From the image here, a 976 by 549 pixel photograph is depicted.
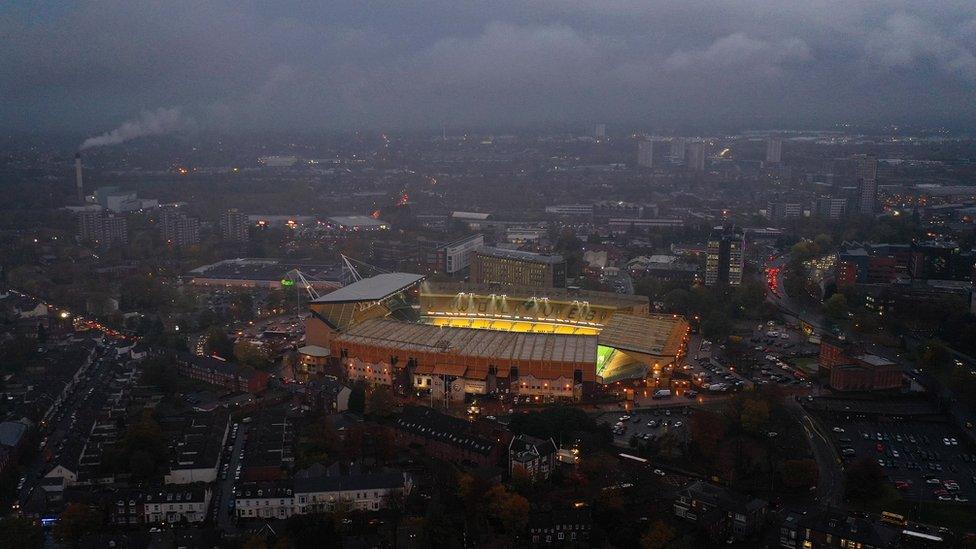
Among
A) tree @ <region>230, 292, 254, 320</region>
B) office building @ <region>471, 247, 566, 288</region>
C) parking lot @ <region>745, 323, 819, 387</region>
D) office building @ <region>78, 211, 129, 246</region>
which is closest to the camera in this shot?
parking lot @ <region>745, 323, 819, 387</region>

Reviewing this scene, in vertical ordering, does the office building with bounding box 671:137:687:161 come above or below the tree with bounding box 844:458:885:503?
above

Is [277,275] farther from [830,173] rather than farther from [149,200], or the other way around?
[830,173]

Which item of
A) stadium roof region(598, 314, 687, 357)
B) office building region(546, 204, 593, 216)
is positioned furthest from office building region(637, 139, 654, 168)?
stadium roof region(598, 314, 687, 357)

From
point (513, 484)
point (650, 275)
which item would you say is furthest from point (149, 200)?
point (513, 484)

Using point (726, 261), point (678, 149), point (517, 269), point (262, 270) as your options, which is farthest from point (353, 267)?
point (678, 149)

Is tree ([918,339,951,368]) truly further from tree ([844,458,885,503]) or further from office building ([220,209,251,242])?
office building ([220,209,251,242])
